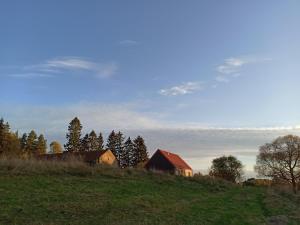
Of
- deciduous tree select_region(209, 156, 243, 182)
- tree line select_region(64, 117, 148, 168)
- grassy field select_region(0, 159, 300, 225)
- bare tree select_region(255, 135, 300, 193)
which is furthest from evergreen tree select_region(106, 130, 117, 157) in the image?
grassy field select_region(0, 159, 300, 225)

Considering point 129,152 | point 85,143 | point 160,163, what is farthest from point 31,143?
point 160,163

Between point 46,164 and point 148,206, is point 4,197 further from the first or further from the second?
point 46,164

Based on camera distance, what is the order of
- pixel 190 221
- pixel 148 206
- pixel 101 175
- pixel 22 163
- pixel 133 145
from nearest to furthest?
pixel 190 221 → pixel 148 206 → pixel 22 163 → pixel 101 175 → pixel 133 145

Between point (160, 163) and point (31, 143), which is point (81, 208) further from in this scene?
point (31, 143)

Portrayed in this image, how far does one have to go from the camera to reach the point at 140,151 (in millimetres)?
101000

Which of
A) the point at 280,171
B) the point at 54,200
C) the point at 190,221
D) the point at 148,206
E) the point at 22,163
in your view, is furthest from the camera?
the point at 280,171

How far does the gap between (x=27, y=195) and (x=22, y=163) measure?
32.6ft

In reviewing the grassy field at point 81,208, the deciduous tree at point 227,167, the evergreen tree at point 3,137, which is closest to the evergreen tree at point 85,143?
the evergreen tree at point 3,137

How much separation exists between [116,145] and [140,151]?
877 cm

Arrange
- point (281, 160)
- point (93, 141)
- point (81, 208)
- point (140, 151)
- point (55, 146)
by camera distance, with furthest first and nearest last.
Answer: point (55, 146) < point (93, 141) < point (140, 151) < point (281, 160) < point (81, 208)

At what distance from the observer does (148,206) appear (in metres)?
16.2

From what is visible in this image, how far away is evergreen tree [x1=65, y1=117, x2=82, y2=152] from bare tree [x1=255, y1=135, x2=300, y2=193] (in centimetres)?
4889

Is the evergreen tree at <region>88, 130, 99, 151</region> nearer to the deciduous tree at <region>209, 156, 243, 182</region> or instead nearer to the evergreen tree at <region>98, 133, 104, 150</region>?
the evergreen tree at <region>98, 133, 104, 150</region>

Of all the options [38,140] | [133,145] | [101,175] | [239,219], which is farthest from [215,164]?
[239,219]
